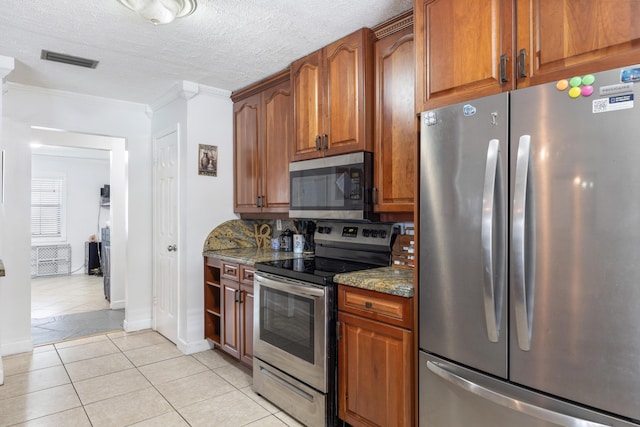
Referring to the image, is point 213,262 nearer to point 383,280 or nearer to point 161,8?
point 383,280

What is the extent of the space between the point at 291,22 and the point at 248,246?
84.4 inches

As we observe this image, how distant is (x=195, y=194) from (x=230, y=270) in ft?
2.74

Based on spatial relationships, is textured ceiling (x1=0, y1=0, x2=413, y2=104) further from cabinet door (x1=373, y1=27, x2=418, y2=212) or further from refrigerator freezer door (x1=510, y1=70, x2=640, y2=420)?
refrigerator freezer door (x1=510, y1=70, x2=640, y2=420)

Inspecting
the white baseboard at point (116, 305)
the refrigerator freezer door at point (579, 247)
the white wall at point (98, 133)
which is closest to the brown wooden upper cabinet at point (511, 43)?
the refrigerator freezer door at point (579, 247)

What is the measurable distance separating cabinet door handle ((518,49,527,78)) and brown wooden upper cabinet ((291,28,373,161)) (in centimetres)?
102

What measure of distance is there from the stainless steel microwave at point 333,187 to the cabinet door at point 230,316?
2.63 ft

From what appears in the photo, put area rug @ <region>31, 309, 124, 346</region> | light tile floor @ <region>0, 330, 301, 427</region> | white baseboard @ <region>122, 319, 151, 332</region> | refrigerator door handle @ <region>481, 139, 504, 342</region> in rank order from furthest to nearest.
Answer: white baseboard @ <region>122, 319, 151, 332</region>
area rug @ <region>31, 309, 124, 346</region>
light tile floor @ <region>0, 330, 301, 427</region>
refrigerator door handle @ <region>481, 139, 504, 342</region>

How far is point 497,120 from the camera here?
143 centimetres

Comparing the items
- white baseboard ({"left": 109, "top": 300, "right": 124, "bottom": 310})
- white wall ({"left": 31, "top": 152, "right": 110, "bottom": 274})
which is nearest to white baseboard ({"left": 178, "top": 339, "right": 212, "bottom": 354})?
white baseboard ({"left": 109, "top": 300, "right": 124, "bottom": 310})

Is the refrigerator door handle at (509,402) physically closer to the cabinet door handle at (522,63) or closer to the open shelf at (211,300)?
the cabinet door handle at (522,63)

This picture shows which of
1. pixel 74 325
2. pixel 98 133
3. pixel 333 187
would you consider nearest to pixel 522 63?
pixel 333 187

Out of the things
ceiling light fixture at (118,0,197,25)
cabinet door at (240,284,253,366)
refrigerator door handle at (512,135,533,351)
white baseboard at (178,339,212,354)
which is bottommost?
white baseboard at (178,339,212,354)

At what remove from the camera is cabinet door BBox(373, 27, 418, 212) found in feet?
7.11

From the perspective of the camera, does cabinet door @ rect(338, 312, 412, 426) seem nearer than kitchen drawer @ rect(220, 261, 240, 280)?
Yes
